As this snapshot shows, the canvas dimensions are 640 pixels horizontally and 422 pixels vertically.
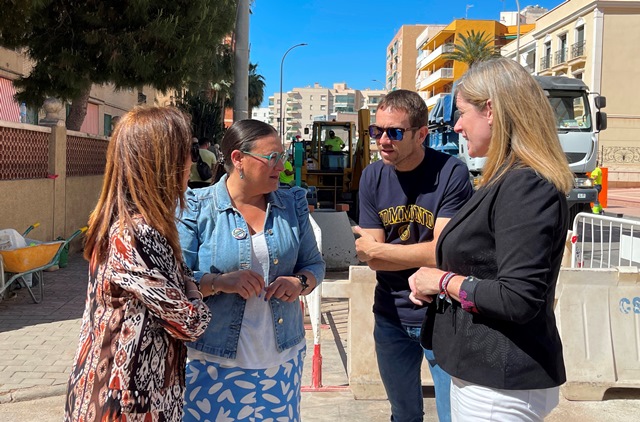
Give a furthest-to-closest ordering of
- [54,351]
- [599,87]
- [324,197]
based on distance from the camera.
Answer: [599,87] < [324,197] < [54,351]

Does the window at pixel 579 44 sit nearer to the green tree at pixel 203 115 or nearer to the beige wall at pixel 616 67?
the beige wall at pixel 616 67

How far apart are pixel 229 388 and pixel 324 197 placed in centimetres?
1669

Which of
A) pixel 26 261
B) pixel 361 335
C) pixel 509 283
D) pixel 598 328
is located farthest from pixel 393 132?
pixel 26 261

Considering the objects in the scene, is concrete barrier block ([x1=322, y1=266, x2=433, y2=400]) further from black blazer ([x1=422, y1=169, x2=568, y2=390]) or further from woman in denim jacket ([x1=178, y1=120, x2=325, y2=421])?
black blazer ([x1=422, y1=169, x2=568, y2=390])

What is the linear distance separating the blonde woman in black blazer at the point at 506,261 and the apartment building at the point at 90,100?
657 cm

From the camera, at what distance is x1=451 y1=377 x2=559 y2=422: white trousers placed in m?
1.96

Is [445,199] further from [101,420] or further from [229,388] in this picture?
[101,420]

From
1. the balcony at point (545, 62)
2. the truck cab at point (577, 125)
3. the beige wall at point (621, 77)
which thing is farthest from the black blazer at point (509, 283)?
the balcony at point (545, 62)

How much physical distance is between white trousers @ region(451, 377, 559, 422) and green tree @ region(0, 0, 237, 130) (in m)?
10.3

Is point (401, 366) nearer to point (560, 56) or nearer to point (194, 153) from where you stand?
point (194, 153)

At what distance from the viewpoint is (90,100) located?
762 inches

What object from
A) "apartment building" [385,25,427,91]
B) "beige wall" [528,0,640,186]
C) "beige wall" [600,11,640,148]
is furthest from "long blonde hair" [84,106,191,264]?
"apartment building" [385,25,427,91]

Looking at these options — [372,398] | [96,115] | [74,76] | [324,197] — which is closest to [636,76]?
[324,197]

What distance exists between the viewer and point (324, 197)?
19.1 meters
